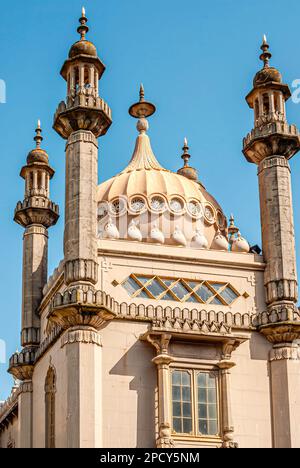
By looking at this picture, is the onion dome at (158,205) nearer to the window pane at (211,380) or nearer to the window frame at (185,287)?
the window frame at (185,287)

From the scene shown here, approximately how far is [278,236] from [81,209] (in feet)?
21.2

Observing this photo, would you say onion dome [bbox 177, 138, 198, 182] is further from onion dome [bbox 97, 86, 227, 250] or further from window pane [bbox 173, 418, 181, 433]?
window pane [bbox 173, 418, 181, 433]

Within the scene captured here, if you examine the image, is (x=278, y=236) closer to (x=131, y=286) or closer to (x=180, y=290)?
(x=180, y=290)

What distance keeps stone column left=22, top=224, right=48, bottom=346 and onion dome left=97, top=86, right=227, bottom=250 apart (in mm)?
2723

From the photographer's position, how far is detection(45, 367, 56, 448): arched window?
34.7 m

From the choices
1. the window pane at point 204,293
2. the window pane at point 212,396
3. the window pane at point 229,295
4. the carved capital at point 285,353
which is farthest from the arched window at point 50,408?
the carved capital at point 285,353

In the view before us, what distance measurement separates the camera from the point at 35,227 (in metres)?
41.0

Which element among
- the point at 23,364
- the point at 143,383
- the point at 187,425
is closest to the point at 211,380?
the point at 187,425

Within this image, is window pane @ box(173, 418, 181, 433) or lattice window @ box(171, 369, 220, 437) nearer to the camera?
window pane @ box(173, 418, 181, 433)

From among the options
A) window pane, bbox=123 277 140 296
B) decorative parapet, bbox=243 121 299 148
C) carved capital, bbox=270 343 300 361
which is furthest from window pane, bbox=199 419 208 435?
decorative parapet, bbox=243 121 299 148

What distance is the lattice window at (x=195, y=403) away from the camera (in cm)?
3316

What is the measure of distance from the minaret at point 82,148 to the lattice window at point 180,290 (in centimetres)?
160
